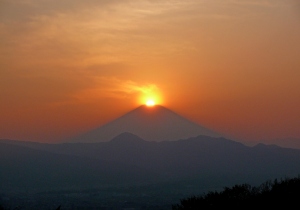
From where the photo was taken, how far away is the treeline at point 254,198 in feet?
74.1

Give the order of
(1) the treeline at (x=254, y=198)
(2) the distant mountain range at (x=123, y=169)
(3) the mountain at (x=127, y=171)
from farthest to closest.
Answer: (2) the distant mountain range at (x=123, y=169), (3) the mountain at (x=127, y=171), (1) the treeline at (x=254, y=198)

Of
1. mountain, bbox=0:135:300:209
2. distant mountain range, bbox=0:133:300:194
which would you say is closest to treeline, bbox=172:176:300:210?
mountain, bbox=0:135:300:209

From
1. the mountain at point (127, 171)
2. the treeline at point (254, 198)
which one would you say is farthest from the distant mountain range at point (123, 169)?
the treeline at point (254, 198)

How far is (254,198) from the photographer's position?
2406 cm

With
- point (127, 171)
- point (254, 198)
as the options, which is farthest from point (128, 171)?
point (254, 198)

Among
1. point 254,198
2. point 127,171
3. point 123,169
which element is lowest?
point 254,198

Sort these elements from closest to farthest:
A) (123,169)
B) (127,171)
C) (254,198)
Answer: (254,198) < (127,171) < (123,169)

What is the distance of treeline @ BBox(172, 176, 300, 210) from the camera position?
22.6 meters

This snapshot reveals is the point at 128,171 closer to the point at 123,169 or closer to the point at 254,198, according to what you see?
the point at 123,169

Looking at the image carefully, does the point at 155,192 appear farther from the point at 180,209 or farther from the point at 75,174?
the point at 180,209

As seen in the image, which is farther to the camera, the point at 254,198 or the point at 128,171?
the point at 128,171

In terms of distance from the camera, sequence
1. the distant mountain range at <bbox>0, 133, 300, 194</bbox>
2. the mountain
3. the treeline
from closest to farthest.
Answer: the treeline, the mountain, the distant mountain range at <bbox>0, 133, 300, 194</bbox>

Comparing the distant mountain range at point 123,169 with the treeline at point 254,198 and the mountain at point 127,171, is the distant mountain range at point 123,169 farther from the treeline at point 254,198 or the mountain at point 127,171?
the treeline at point 254,198

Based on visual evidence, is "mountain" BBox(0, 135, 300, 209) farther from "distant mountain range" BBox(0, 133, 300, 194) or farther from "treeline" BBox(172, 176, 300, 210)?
"treeline" BBox(172, 176, 300, 210)
